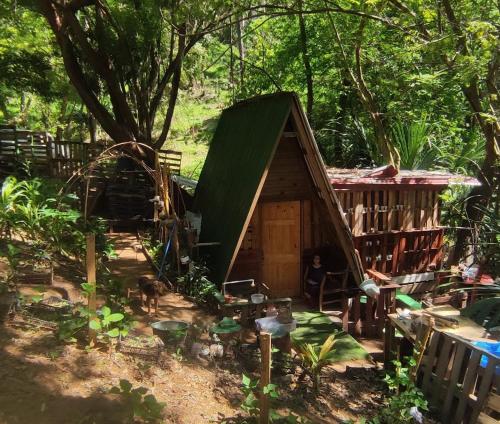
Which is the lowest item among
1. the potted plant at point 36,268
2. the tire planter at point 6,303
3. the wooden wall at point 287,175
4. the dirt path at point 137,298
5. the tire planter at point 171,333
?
the dirt path at point 137,298

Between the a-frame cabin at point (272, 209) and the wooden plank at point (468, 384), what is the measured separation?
147 inches

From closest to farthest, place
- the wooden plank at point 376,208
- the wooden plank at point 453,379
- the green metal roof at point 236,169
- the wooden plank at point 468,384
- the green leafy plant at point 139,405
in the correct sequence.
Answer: the green leafy plant at point 139,405
the wooden plank at point 468,384
the wooden plank at point 453,379
the green metal roof at point 236,169
the wooden plank at point 376,208

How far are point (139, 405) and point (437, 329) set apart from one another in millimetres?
4148

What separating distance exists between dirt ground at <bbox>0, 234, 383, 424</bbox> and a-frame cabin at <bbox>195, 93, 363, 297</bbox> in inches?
119

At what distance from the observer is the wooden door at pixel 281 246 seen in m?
9.80

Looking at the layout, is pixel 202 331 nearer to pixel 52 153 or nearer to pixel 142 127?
pixel 142 127

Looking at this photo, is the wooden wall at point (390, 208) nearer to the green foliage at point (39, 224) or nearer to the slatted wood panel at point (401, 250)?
the slatted wood panel at point (401, 250)

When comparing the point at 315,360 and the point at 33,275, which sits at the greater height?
the point at 33,275

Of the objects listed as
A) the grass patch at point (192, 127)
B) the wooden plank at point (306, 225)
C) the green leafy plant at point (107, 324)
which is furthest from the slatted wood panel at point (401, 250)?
the grass patch at point (192, 127)

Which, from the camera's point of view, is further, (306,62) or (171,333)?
(306,62)

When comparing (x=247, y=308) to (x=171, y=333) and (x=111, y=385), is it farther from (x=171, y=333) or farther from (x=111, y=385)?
(x=111, y=385)

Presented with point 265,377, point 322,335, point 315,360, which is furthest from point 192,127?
point 265,377

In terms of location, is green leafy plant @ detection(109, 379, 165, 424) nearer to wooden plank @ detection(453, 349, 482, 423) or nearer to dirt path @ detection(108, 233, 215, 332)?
dirt path @ detection(108, 233, 215, 332)

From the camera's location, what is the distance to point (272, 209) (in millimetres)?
9781
